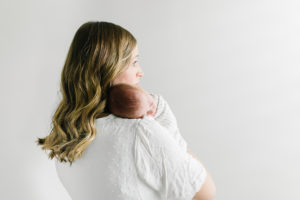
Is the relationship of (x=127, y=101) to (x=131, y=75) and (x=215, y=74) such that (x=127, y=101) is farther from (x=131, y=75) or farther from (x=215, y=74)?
(x=215, y=74)

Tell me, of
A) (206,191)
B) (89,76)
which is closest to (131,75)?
(89,76)

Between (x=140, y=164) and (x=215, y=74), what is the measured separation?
1.17 meters

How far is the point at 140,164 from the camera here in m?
0.95

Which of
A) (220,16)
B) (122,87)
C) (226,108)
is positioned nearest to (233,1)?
(220,16)

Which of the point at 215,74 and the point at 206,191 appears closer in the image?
the point at 206,191

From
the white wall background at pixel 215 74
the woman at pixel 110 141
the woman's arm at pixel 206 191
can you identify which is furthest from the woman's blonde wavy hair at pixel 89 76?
the white wall background at pixel 215 74

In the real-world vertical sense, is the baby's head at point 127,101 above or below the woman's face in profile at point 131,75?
below

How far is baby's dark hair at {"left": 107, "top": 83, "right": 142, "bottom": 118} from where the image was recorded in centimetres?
96

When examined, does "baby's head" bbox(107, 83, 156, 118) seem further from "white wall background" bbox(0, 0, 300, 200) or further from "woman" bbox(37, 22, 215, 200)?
"white wall background" bbox(0, 0, 300, 200)

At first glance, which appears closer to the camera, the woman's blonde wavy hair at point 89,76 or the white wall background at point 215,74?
the woman's blonde wavy hair at point 89,76

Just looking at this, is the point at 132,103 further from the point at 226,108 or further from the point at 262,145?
the point at 262,145

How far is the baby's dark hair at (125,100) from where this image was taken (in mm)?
960

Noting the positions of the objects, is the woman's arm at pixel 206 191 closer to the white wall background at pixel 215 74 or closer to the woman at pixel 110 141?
the woman at pixel 110 141

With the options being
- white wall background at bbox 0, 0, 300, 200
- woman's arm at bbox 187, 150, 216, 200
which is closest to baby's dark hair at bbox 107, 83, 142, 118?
woman's arm at bbox 187, 150, 216, 200
